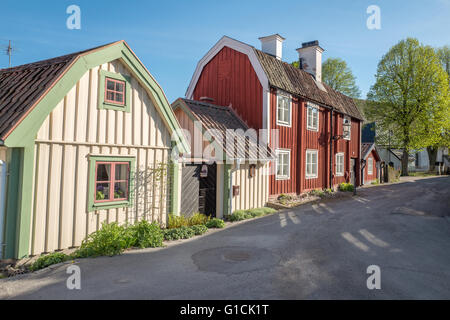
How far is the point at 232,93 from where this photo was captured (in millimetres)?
16484

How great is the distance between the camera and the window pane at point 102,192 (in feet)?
27.3

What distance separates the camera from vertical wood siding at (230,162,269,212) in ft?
41.5

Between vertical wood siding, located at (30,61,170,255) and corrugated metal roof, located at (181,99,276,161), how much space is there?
11.8 feet

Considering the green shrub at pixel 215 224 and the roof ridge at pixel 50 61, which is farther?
the green shrub at pixel 215 224

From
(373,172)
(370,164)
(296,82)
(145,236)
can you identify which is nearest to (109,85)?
(145,236)

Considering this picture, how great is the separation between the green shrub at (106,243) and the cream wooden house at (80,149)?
1.89 feet

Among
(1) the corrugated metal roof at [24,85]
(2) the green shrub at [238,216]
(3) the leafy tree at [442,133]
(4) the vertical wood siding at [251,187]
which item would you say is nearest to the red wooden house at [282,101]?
(4) the vertical wood siding at [251,187]

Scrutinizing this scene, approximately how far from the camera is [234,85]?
1636cm

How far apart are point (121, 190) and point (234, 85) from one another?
31.0ft

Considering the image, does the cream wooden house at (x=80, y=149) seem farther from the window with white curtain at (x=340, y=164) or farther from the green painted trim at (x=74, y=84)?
the window with white curtain at (x=340, y=164)

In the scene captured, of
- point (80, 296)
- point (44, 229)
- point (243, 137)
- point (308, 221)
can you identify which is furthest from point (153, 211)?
point (243, 137)

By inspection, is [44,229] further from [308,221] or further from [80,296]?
[308,221]
